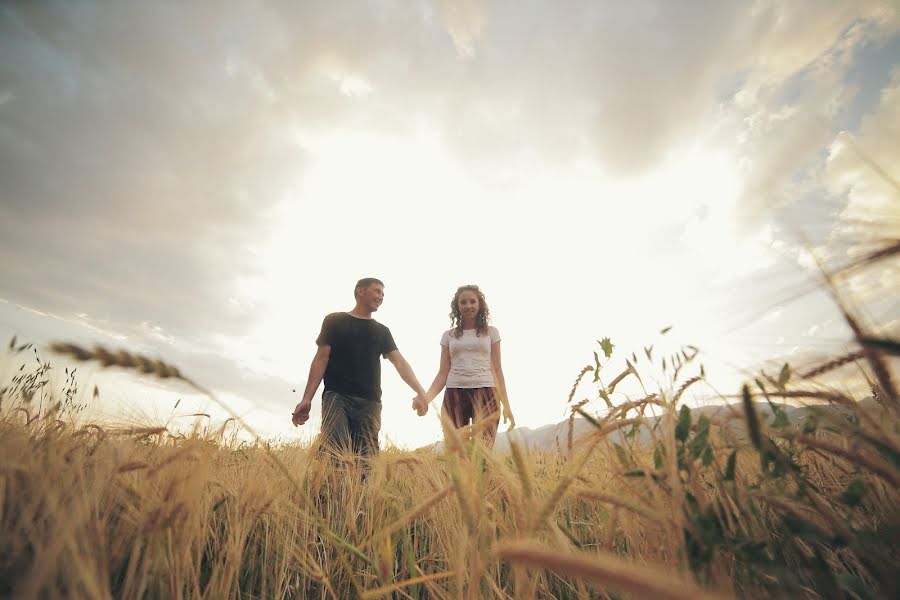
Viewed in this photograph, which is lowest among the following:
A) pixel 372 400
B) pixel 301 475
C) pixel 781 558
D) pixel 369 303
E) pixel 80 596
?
pixel 781 558

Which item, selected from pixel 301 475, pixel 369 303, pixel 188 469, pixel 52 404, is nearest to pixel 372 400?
pixel 369 303

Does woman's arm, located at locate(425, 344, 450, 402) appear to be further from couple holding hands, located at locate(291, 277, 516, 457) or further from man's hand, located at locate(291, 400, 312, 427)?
man's hand, located at locate(291, 400, 312, 427)

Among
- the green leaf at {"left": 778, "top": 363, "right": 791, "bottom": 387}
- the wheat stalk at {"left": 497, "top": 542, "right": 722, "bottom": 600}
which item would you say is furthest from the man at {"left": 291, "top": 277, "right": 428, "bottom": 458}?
the wheat stalk at {"left": 497, "top": 542, "right": 722, "bottom": 600}

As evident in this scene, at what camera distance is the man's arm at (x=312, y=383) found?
377 cm

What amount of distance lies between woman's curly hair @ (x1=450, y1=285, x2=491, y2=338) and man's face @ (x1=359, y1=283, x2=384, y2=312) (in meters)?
1.11

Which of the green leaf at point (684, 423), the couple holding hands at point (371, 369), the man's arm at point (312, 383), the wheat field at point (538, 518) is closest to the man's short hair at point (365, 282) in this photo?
the couple holding hands at point (371, 369)

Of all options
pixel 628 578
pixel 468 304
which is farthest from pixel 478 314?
pixel 628 578

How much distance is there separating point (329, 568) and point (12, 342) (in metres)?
2.51

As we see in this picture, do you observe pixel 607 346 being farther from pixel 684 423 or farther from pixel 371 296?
pixel 371 296

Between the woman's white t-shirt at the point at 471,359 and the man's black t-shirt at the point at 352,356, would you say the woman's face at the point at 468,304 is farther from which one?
the man's black t-shirt at the point at 352,356

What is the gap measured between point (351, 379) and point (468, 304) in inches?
69.0

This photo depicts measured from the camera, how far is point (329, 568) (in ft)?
4.35

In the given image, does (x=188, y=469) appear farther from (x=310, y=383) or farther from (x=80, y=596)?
(x=310, y=383)

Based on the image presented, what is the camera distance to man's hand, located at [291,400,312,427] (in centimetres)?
377
